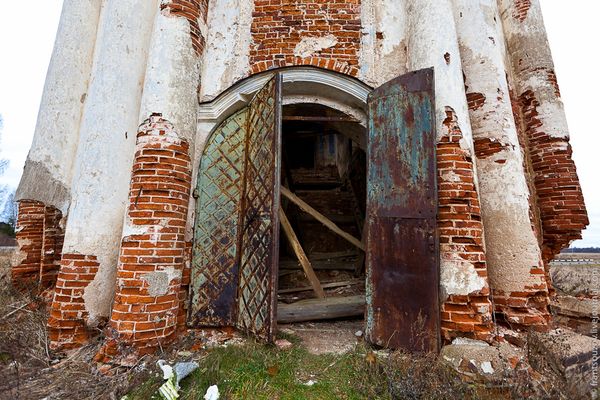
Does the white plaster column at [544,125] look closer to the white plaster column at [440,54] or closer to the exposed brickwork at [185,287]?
the white plaster column at [440,54]

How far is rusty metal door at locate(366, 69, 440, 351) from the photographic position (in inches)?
120

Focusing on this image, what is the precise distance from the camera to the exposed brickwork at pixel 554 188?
172 inches

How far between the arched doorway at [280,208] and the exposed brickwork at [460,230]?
21cm

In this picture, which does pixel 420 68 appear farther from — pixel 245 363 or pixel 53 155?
pixel 53 155

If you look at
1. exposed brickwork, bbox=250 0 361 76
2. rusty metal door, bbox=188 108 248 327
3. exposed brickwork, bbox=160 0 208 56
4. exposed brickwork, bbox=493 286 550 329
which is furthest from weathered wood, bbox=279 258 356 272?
exposed brickwork, bbox=160 0 208 56

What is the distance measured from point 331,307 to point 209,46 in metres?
4.06

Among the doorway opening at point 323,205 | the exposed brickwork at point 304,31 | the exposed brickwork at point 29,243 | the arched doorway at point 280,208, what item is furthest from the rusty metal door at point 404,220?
the exposed brickwork at point 29,243

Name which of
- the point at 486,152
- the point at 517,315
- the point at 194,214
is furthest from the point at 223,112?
the point at 517,315

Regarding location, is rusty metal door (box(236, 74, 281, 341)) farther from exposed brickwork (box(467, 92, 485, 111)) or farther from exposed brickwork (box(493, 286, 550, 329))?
exposed brickwork (box(493, 286, 550, 329))

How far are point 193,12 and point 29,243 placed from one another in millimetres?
4584

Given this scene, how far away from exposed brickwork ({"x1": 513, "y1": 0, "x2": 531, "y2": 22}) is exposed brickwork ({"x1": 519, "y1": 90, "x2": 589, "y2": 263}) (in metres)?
1.32

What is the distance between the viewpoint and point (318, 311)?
4.26m

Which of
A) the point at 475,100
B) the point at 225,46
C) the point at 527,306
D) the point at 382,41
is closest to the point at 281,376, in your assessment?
the point at 527,306

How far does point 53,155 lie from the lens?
436 cm
